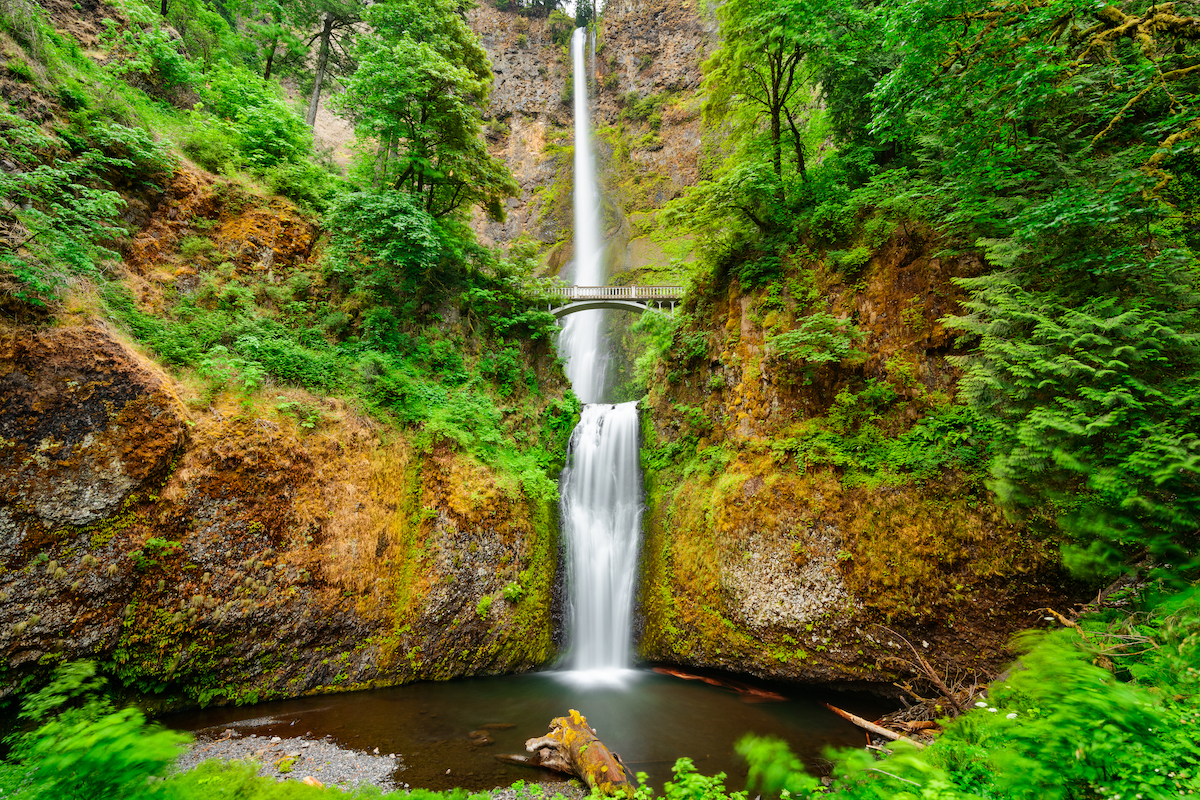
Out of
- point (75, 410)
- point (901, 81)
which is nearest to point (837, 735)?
point (901, 81)

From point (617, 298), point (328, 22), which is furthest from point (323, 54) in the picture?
point (617, 298)

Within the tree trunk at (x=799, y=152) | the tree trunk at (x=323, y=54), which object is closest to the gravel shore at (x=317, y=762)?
the tree trunk at (x=799, y=152)

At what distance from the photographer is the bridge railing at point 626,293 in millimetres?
17438

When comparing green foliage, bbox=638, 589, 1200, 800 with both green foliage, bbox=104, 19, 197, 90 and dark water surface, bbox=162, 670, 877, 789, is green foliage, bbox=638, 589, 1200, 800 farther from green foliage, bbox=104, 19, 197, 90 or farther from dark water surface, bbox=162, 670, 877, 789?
green foliage, bbox=104, 19, 197, 90

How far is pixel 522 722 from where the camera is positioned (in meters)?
6.63

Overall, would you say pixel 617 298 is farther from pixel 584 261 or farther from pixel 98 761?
pixel 98 761

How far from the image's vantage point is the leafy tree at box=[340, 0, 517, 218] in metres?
9.70

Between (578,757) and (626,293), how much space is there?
15.5 meters

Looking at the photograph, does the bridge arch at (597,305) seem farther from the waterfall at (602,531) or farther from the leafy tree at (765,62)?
the leafy tree at (765,62)

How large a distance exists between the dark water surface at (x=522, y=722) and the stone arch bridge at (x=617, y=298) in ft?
43.5

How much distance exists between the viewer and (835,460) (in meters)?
7.38

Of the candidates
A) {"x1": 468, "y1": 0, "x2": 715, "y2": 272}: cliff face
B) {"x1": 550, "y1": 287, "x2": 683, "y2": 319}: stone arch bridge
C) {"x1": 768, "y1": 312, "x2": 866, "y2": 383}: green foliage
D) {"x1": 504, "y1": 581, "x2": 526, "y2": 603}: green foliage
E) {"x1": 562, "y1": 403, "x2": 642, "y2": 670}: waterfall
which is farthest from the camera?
{"x1": 468, "y1": 0, "x2": 715, "y2": 272}: cliff face

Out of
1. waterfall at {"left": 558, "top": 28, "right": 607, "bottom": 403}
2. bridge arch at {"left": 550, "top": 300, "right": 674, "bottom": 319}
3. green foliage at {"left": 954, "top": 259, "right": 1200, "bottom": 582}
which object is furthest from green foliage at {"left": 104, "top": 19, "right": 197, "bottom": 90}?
green foliage at {"left": 954, "top": 259, "right": 1200, "bottom": 582}

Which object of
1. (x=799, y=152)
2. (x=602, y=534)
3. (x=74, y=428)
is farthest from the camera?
(x=602, y=534)
